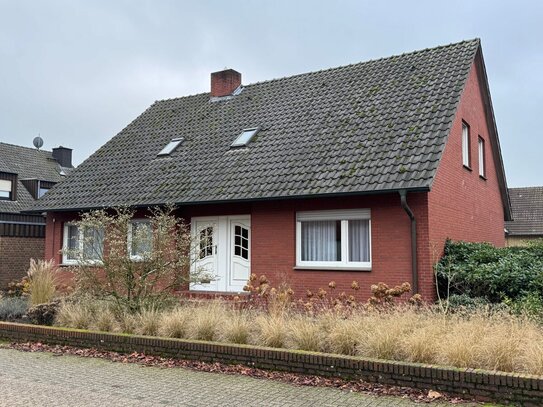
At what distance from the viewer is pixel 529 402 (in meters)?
5.76

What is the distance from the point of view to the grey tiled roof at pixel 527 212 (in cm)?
3419

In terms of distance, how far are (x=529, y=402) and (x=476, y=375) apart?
1.89 feet

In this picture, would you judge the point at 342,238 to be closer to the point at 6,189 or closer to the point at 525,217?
the point at 6,189

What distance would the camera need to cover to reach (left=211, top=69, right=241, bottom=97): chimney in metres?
19.4

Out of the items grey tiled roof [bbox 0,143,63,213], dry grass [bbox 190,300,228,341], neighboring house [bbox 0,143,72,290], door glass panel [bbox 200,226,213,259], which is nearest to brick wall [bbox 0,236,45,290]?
neighboring house [bbox 0,143,72,290]

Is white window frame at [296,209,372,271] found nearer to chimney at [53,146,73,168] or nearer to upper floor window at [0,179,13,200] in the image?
upper floor window at [0,179,13,200]

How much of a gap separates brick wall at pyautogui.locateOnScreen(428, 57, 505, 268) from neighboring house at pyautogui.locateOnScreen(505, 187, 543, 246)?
53.3 feet

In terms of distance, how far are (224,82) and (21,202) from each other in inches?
490

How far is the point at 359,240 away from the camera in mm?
12180

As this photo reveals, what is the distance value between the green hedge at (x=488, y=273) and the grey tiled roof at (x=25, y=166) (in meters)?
19.9

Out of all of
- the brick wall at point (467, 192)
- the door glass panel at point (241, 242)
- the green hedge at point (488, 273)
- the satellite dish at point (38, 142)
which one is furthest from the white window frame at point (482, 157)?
the satellite dish at point (38, 142)

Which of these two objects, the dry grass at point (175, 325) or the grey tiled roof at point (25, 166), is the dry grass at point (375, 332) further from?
the grey tiled roof at point (25, 166)

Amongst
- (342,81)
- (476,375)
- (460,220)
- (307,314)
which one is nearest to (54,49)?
(342,81)

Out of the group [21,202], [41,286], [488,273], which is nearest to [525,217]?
[488,273]
